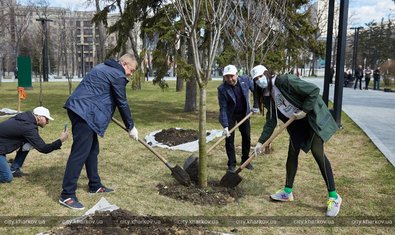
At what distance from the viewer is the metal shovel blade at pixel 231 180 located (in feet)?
15.1

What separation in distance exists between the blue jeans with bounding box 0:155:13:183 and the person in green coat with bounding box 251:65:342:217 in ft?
10.0

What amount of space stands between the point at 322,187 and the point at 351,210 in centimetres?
76

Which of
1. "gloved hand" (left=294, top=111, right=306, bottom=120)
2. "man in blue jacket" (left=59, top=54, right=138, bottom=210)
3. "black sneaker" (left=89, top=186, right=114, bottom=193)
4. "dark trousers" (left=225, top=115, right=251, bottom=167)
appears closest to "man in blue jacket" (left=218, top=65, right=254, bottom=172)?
"dark trousers" (left=225, top=115, right=251, bottom=167)

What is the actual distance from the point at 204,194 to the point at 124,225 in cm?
123

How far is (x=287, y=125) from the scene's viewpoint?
13.1 ft

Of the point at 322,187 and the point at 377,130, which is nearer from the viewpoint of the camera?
the point at 322,187

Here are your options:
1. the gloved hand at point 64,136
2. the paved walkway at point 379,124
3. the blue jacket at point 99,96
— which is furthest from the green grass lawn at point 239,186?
the blue jacket at point 99,96

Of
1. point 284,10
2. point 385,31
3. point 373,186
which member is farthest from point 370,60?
point 373,186

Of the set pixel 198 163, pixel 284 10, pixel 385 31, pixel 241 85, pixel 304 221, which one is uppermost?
pixel 385 31

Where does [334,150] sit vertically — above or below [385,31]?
below

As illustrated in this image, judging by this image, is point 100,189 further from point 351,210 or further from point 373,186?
point 373,186

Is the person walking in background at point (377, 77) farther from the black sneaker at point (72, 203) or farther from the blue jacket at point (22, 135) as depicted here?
the black sneaker at point (72, 203)

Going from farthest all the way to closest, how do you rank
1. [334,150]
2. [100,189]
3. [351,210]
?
[334,150] → [100,189] → [351,210]

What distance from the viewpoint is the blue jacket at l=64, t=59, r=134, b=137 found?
3953mm
